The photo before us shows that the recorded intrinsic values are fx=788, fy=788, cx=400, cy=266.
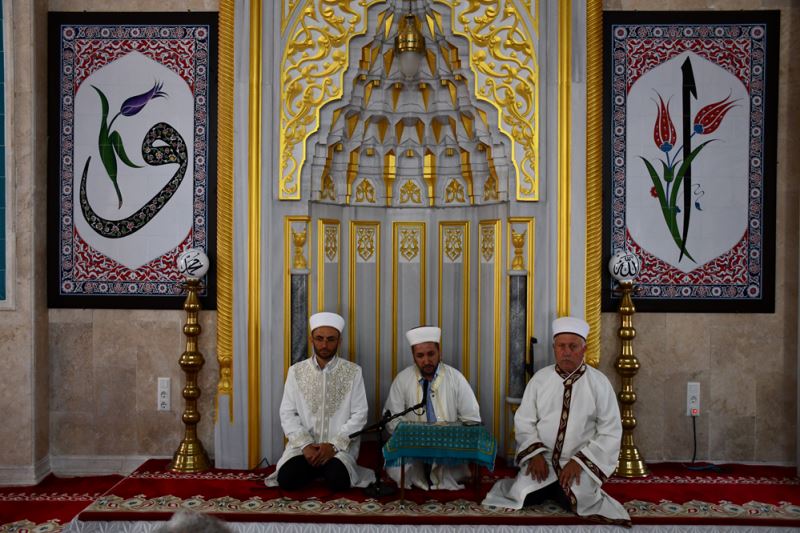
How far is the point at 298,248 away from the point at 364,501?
155 cm

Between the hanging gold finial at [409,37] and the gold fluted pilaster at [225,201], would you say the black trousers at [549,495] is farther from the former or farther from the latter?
the hanging gold finial at [409,37]

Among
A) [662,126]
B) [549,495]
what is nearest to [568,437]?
[549,495]

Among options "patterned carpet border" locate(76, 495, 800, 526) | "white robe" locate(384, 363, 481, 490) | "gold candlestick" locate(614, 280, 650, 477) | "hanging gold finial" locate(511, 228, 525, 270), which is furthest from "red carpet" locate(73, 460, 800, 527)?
"hanging gold finial" locate(511, 228, 525, 270)

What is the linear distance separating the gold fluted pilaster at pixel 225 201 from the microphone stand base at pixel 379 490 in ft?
3.33

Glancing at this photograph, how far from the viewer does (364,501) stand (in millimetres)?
4094

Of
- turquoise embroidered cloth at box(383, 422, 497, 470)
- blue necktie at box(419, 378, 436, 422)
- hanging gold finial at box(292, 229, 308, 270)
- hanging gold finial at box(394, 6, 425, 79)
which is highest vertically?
hanging gold finial at box(394, 6, 425, 79)

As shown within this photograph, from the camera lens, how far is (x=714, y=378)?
190 inches

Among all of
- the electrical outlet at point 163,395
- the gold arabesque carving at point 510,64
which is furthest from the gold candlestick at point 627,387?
the electrical outlet at point 163,395

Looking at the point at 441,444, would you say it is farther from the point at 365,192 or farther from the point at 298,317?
the point at 365,192

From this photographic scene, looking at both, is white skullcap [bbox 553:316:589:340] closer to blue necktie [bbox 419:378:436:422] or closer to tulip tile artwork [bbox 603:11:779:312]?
tulip tile artwork [bbox 603:11:779:312]

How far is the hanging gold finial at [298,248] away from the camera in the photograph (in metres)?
4.75

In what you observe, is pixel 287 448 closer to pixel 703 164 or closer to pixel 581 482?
pixel 581 482

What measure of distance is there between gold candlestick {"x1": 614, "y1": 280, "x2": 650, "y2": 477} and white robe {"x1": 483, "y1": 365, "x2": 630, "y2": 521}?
15.3 inches

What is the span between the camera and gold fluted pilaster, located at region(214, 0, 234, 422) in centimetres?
468
